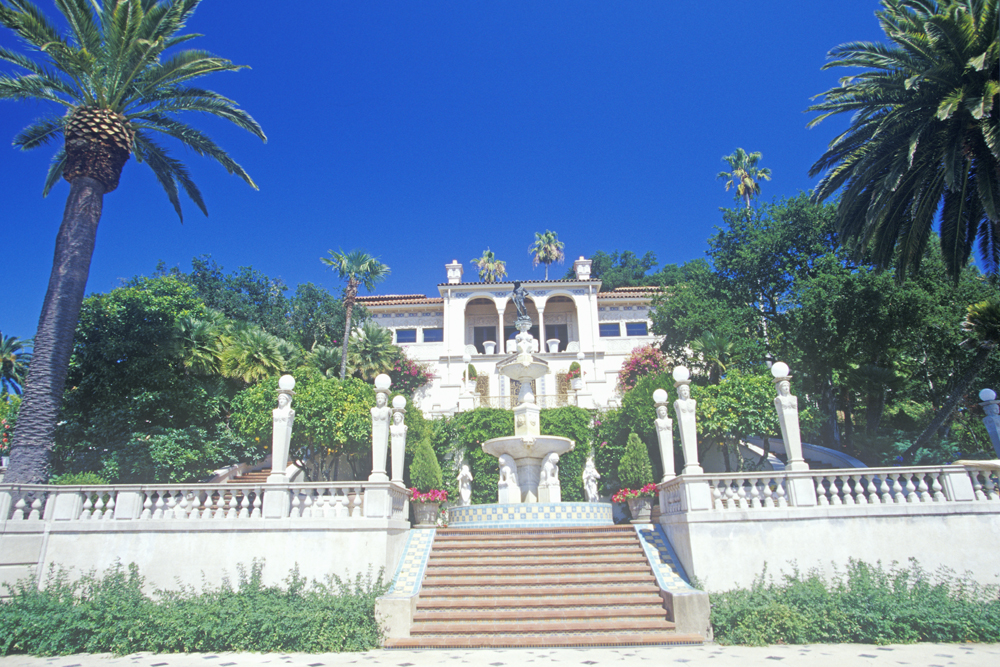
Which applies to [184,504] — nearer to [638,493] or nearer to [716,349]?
[638,493]

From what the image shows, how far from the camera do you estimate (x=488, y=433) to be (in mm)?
24578

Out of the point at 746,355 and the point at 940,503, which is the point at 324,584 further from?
the point at 746,355

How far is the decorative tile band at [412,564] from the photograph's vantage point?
11375 millimetres

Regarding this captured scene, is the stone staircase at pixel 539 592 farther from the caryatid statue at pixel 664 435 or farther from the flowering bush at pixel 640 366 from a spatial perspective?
the flowering bush at pixel 640 366

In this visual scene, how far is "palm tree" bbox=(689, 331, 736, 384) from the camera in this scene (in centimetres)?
2522

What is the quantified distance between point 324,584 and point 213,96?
13498mm

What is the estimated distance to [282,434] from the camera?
1277 centimetres

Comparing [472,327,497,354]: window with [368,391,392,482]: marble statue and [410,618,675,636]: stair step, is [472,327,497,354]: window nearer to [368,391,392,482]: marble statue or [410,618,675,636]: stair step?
[368,391,392,482]: marble statue

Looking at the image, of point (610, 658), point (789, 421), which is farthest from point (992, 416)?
point (610, 658)

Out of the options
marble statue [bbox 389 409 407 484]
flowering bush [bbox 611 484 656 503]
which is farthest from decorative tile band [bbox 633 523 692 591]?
marble statue [bbox 389 409 407 484]

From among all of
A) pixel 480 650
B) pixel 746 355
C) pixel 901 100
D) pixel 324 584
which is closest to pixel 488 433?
pixel 746 355

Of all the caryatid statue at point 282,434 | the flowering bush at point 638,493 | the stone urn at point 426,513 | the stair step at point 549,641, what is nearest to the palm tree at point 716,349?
the flowering bush at point 638,493

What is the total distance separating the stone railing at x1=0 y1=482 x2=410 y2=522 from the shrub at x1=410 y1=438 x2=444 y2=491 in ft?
24.8

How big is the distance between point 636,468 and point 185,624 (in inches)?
582
